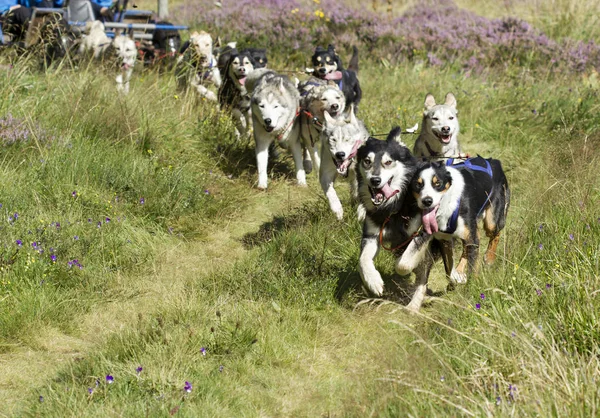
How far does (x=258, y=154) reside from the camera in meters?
7.54

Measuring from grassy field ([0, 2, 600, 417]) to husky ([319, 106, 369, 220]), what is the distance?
0.22 m

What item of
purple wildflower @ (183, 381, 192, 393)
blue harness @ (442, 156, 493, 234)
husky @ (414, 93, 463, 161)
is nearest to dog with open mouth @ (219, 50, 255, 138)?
husky @ (414, 93, 463, 161)

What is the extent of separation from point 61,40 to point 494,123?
5380 millimetres

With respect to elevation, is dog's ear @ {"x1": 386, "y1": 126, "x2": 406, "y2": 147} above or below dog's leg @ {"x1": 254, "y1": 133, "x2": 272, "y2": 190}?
above

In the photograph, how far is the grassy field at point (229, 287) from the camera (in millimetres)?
3414

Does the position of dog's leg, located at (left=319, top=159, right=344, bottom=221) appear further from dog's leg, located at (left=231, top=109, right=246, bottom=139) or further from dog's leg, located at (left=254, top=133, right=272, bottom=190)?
dog's leg, located at (left=231, top=109, right=246, bottom=139)

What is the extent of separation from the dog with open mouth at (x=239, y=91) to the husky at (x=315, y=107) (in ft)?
2.89

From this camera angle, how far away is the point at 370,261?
4637mm

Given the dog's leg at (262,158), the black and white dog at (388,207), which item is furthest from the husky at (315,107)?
the black and white dog at (388,207)

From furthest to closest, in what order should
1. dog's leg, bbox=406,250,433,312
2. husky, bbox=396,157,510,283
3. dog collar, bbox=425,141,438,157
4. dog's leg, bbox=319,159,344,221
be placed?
1. dog collar, bbox=425,141,438,157
2. dog's leg, bbox=319,159,344,221
3. dog's leg, bbox=406,250,433,312
4. husky, bbox=396,157,510,283

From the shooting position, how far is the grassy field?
3.41 metres

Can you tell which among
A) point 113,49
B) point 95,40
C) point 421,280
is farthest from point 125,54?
point 421,280

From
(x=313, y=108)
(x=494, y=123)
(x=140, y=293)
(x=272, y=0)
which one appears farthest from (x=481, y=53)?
(x=140, y=293)

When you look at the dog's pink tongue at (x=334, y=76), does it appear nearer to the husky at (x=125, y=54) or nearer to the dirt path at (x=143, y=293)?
the dirt path at (x=143, y=293)
